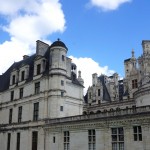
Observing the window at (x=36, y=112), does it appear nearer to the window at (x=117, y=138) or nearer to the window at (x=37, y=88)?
the window at (x=37, y=88)

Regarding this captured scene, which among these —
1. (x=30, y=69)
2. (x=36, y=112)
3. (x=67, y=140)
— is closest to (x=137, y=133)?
(x=67, y=140)

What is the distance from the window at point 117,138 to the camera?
23.7 m

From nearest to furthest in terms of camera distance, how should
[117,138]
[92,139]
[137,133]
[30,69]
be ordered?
[137,133]
[117,138]
[92,139]
[30,69]

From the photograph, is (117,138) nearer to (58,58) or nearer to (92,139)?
(92,139)

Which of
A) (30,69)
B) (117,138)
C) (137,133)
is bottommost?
(117,138)

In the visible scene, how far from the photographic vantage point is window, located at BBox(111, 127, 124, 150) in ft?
77.6

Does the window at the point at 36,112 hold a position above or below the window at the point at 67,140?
above

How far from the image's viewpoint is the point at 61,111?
3325 cm

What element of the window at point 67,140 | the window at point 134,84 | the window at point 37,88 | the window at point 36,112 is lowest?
the window at point 67,140

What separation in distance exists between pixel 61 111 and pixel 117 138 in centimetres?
1090

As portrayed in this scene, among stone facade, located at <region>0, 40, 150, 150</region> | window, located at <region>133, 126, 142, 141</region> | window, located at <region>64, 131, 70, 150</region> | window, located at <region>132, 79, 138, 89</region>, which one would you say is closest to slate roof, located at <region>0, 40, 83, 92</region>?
stone facade, located at <region>0, 40, 150, 150</region>

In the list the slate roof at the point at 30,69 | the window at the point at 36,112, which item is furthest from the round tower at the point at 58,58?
the window at the point at 36,112

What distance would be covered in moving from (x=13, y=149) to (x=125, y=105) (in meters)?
20.2

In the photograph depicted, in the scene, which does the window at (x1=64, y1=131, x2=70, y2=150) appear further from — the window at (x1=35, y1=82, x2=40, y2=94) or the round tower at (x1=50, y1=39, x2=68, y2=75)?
the window at (x1=35, y1=82, x2=40, y2=94)
